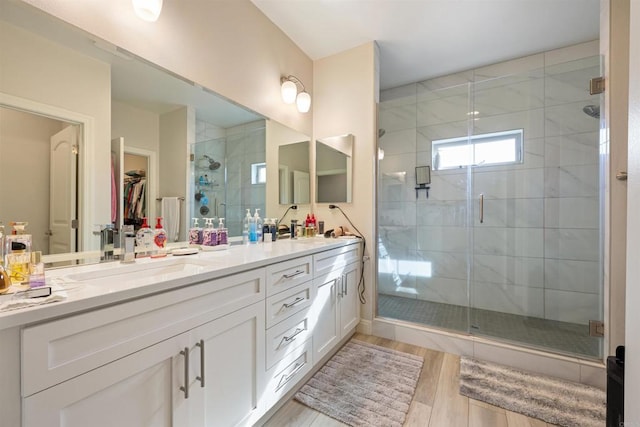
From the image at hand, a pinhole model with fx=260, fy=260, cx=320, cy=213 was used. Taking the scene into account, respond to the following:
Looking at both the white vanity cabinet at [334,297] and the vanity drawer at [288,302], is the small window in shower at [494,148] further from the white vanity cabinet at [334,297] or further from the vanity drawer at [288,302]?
the vanity drawer at [288,302]

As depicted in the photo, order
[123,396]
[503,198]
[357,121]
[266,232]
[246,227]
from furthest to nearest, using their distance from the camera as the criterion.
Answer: [503,198] → [357,121] → [266,232] → [246,227] → [123,396]

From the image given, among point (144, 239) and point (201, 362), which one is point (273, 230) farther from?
point (201, 362)

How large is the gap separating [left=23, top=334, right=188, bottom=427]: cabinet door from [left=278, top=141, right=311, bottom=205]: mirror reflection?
5.25ft

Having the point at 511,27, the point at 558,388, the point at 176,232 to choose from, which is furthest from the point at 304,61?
the point at 558,388

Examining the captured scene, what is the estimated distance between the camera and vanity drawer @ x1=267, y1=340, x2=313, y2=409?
1.26 metres

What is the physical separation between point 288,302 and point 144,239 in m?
0.80

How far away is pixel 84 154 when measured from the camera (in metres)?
1.12

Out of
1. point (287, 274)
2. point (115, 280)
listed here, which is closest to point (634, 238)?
point (287, 274)

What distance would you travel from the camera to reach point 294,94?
2258mm

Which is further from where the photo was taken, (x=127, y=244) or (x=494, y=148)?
(x=494, y=148)

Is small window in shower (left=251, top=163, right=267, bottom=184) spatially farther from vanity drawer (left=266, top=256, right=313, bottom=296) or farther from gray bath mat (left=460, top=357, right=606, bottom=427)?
gray bath mat (left=460, top=357, right=606, bottom=427)

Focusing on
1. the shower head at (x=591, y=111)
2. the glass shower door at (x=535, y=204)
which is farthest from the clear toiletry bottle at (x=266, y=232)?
the shower head at (x=591, y=111)

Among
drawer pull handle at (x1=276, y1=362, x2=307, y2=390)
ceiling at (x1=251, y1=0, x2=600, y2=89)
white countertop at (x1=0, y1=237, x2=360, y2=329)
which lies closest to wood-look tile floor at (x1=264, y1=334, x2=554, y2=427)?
drawer pull handle at (x1=276, y1=362, x2=307, y2=390)

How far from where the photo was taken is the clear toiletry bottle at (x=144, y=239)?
4.25 feet
